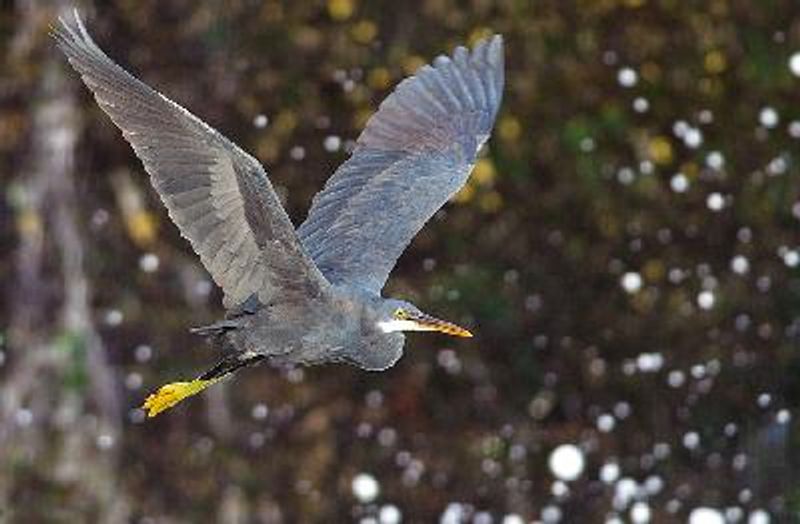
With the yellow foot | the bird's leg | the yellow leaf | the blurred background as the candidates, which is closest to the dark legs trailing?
the bird's leg

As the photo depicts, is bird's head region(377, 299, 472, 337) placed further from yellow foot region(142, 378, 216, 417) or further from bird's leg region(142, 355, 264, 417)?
yellow foot region(142, 378, 216, 417)

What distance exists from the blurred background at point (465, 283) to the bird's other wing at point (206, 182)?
439 centimetres

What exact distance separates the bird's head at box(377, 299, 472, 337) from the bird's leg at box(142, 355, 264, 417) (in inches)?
13.5

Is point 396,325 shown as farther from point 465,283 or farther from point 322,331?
point 465,283

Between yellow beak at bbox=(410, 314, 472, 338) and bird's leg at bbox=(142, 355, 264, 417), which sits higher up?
yellow beak at bbox=(410, 314, 472, 338)

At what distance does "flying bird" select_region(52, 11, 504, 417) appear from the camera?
15.8 ft

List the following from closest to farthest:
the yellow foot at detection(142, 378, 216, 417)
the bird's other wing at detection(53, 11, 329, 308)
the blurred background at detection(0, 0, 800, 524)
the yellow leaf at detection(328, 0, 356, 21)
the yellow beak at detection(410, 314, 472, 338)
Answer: the bird's other wing at detection(53, 11, 329, 308), the yellow beak at detection(410, 314, 472, 338), the yellow foot at detection(142, 378, 216, 417), the blurred background at detection(0, 0, 800, 524), the yellow leaf at detection(328, 0, 356, 21)

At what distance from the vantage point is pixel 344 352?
5172mm

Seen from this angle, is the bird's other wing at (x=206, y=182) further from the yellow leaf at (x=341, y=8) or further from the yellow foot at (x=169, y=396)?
the yellow leaf at (x=341, y=8)

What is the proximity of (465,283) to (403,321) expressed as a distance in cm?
463

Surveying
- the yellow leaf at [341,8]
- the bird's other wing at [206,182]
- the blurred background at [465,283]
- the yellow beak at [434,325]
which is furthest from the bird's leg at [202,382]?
the yellow leaf at [341,8]

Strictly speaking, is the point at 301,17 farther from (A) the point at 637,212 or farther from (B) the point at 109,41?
(A) the point at 637,212

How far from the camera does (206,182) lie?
16.1 ft

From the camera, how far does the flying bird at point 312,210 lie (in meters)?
4.81
